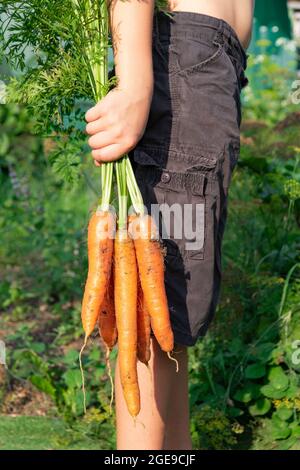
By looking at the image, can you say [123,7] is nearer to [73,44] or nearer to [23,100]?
[73,44]

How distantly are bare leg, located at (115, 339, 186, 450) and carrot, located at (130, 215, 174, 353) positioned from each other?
0.48ft

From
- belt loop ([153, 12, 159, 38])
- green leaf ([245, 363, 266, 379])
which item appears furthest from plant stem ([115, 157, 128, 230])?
green leaf ([245, 363, 266, 379])

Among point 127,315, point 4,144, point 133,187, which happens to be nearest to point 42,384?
point 127,315

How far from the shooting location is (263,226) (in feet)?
12.2

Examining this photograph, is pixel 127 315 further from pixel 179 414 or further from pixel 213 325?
pixel 213 325

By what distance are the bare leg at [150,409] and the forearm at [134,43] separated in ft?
2.31

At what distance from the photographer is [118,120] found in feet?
6.59

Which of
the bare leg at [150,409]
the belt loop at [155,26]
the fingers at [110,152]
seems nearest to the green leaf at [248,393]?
the bare leg at [150,409]

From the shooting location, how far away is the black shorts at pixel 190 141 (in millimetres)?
2131

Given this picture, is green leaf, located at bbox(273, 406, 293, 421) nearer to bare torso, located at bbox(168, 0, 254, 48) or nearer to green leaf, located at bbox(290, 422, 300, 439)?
green leaf, located at bbox(290, 422, 300, 439)

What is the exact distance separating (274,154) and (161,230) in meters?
1.94

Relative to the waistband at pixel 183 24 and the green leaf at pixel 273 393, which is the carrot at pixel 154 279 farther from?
the green leaf at pixel 273 393

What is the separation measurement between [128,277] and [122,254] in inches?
2.5

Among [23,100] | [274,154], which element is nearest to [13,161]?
[274,154]
